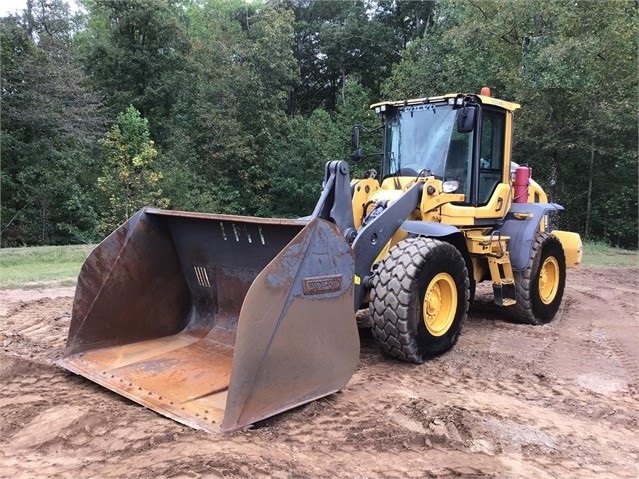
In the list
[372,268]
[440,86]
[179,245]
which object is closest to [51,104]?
[440,86]

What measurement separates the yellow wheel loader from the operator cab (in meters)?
0.02

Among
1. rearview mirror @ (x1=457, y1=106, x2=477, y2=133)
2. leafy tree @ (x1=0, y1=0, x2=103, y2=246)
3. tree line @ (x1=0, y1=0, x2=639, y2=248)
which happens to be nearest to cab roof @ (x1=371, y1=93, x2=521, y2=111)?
rearview mirror @ (x1=457, y1=106, x2=477, y2=133)

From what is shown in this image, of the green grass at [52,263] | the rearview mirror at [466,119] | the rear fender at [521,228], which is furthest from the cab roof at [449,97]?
the green grass at [52,263]

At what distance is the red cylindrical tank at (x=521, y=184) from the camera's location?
686cm

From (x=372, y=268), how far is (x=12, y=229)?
17.1m

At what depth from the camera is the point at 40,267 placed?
1094 centimetres

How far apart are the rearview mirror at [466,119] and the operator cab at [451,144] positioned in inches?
7.6

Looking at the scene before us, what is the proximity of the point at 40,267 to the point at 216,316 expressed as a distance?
24.2 ft

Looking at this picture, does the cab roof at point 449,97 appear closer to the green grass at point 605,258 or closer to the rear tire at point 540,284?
the rear tire at point 540,284

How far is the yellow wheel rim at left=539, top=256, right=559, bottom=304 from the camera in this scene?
22.4 ft

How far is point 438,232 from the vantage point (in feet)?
16.6

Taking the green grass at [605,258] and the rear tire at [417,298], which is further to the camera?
the green grass at [605,258]

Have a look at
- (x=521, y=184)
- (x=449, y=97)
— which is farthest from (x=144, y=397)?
(x=521, y=184)

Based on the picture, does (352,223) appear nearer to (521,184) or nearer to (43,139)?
(521,184)
